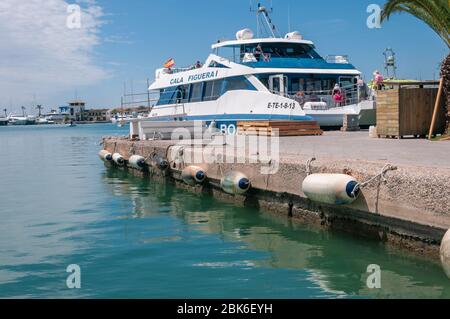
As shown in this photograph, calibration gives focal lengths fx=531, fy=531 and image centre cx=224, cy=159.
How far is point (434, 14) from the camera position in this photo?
586 inches

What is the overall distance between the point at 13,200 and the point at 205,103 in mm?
14709

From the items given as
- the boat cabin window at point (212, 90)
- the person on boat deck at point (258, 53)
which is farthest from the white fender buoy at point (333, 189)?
the person on boat deck at point (258, 53)

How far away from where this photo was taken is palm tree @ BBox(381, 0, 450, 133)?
48.0 feet

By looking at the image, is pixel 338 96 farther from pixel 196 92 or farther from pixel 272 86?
pixel 196 92

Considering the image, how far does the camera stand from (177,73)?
32.3 metres

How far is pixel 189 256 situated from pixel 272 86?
18253mm

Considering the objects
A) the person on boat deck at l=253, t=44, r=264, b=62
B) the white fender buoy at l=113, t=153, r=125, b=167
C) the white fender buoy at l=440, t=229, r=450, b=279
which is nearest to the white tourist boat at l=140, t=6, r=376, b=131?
the person on boat deck at l=253, t=44, r=264, b=62

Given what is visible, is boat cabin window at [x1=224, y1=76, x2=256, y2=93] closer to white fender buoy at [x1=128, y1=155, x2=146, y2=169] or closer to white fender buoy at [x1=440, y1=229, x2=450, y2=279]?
white fender buoy at [x1=128, y1=155, x2=146, y2=169]

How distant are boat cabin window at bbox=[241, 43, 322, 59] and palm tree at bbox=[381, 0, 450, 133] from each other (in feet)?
41.1

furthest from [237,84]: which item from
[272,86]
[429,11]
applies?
[429,11]

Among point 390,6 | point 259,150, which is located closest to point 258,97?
point 390,6

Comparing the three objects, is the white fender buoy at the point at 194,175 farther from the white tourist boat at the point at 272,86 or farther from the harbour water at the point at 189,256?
the white tourist boat at the point at 272,86

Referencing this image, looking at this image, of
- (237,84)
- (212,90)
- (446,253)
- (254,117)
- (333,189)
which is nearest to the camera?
(446,253)

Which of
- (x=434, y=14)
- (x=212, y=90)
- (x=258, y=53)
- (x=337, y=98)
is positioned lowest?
(x=337, y=98)
